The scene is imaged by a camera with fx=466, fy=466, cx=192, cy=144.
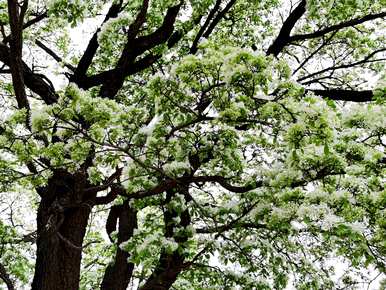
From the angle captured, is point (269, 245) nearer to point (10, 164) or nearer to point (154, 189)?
point (154, 189)

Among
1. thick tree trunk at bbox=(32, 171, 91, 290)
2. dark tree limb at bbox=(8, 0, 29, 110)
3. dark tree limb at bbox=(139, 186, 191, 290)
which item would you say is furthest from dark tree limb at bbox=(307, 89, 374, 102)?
dark tree limb at bbox=(8, 0, 29, 110)

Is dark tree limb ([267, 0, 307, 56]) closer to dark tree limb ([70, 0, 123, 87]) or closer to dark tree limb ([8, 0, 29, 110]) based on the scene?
dark tree limb ([70, 0, 123, 87])

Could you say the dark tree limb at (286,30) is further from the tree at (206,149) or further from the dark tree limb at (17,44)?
the dark tree limb at (17,44)

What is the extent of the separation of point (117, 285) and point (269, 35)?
17.6 feet

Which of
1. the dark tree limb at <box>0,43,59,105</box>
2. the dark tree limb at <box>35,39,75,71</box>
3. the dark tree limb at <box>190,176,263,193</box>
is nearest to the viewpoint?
the dark tree limb at <box>190,176,263,193</box>

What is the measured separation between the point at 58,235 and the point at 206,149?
2424 mm

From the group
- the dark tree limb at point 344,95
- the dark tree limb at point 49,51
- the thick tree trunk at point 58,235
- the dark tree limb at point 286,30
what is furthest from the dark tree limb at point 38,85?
the dark tree limb at point 344,95

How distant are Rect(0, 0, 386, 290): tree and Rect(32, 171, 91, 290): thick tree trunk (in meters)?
0.02

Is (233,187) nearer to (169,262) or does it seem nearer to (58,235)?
(169,262)

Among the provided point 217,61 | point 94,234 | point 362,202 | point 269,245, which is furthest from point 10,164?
point 94,234

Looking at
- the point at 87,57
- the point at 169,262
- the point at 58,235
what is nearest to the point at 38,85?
the point at 87,57

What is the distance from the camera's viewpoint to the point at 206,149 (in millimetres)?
5648

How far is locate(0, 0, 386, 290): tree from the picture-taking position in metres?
4.51

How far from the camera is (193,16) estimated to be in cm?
741
